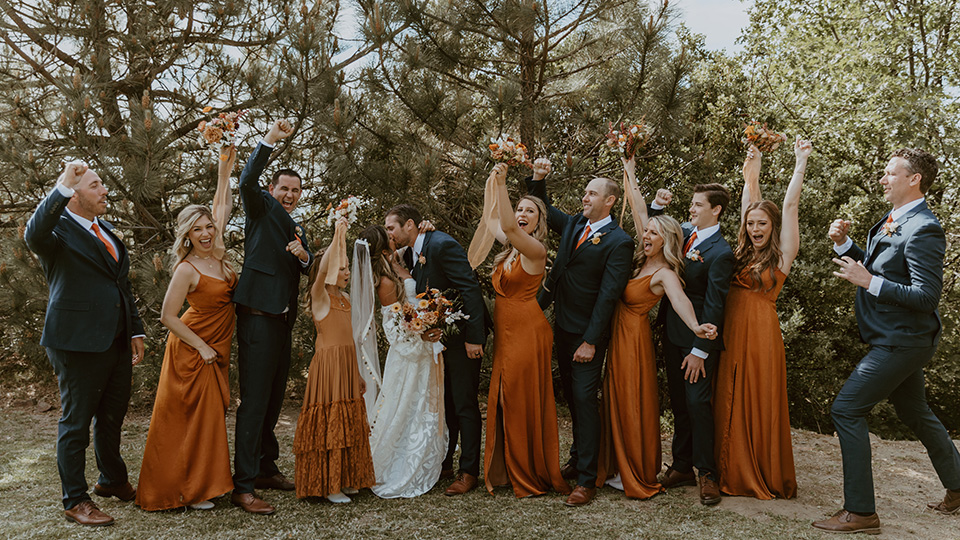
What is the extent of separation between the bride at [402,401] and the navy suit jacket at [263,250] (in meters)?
0.51

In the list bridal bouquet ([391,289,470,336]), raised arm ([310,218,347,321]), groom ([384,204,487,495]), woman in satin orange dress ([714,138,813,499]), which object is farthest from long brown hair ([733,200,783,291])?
raised arm ([310,218,347,321])

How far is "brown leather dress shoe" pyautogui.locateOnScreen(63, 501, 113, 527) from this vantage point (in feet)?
12.0

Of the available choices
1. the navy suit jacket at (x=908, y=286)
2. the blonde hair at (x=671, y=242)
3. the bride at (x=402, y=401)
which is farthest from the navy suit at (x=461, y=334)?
the navy suit jacket at (x=908, y=286)

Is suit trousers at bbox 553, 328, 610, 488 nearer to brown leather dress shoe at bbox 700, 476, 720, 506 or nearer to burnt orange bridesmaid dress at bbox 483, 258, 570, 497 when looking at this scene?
burnt orange bridesmaid dress at bbox 483, 258, 570, 497

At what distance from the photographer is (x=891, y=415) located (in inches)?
351

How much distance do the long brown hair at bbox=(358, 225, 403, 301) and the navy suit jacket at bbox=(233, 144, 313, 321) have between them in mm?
553

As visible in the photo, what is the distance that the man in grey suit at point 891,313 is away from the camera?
3631mm

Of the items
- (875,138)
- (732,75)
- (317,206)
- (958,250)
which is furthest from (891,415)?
(317,206)

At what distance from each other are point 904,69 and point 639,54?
641 cm

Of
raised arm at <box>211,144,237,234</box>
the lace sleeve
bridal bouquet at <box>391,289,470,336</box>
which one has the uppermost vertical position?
raised arm at <box>211,144,237,234</box>

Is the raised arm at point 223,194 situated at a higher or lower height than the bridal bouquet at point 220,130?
lower

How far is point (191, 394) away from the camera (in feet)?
13.1

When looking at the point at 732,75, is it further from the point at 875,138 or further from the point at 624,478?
the point at 624,478

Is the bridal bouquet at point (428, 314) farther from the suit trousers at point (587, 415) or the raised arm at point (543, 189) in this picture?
the raised arm at point (543, 189)
